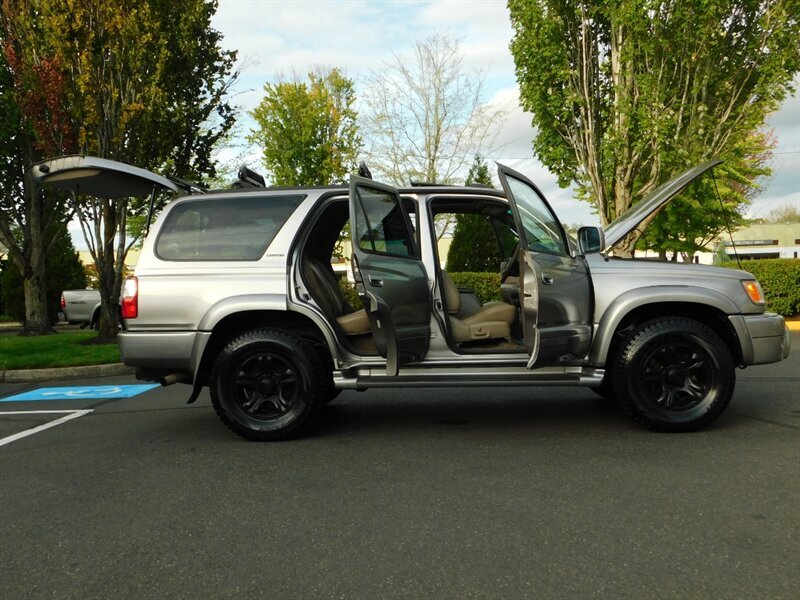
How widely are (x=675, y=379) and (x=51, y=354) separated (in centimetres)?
1002

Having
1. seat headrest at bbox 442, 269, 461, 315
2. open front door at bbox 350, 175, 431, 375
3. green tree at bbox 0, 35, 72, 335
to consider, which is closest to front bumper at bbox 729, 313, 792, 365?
seat headrest at bbox 442, 269, 461, 315

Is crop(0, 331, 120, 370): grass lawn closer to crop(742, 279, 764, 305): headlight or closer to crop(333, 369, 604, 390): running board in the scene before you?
crop(333, 369, 604, 390): running board

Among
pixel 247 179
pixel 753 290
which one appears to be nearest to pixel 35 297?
pixel 247 179

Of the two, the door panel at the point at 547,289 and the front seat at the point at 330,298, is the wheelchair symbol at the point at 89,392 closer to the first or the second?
the front seat at the point at 330,298

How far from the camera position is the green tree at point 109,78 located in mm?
12391

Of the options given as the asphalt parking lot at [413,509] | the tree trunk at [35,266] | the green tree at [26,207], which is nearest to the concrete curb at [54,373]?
the asphalt parking lot at [413,509]

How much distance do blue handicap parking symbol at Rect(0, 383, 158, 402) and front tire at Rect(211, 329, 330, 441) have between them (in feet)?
10.9

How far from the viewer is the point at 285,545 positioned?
3.31 metres

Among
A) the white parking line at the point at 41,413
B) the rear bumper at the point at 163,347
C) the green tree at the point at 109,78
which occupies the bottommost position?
the white parking line at the point at 41,413

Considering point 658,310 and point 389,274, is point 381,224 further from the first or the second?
point 658,310

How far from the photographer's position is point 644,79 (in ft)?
46.5

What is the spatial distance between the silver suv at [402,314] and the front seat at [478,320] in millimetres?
15

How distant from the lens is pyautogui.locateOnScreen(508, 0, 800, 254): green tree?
545 inches

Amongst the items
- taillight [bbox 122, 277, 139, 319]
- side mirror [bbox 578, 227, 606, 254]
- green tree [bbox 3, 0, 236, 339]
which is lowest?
taillight [bbox 122, 277, 139, 319]
